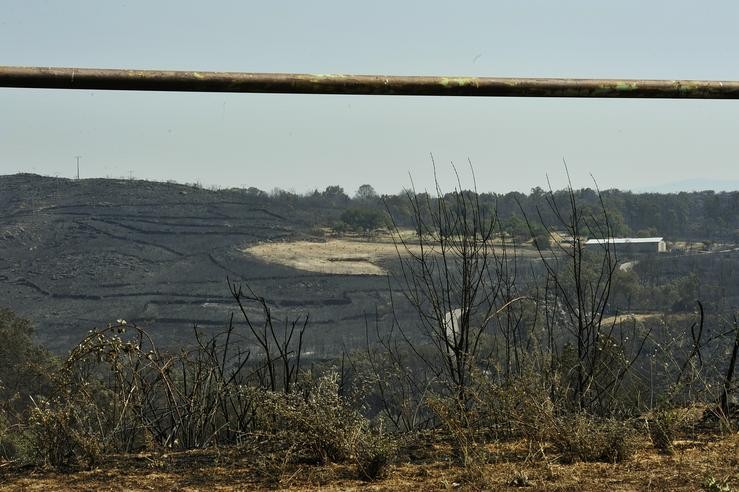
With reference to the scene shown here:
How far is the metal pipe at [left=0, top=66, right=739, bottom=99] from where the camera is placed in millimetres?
4055

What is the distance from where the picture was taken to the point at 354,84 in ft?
14.5

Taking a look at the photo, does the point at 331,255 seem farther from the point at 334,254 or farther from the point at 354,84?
the point at 354,84

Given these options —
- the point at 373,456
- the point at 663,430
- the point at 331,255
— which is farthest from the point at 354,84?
the point at 331,255

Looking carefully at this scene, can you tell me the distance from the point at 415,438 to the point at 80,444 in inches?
65.4

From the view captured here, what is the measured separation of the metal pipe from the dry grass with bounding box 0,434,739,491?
1.69 m

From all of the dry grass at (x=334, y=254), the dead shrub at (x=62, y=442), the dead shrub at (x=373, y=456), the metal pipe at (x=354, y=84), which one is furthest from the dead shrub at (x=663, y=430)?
the dry grass at (x=334, y=254)

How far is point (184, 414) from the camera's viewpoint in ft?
19.9

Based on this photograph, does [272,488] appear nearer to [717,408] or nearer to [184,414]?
[184,414]

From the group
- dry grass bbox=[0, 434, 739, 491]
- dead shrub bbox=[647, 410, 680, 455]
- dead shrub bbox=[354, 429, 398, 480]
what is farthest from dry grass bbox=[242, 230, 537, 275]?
dead shrub bbox=[354, 429, 398, 480]

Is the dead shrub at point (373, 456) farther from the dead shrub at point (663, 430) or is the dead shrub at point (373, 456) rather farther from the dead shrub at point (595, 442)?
the dead shrub at point (663, 430)

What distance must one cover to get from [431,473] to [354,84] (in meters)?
1.78

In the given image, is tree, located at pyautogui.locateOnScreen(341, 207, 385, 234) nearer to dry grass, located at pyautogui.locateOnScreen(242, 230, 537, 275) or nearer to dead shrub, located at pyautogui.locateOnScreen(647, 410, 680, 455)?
dry grass, located at pyautogui.locateOnScreen(242, 230, 537, 275)

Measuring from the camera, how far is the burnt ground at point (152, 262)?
84.9 metres

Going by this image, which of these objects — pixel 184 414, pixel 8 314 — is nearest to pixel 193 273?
pixel 8 314
